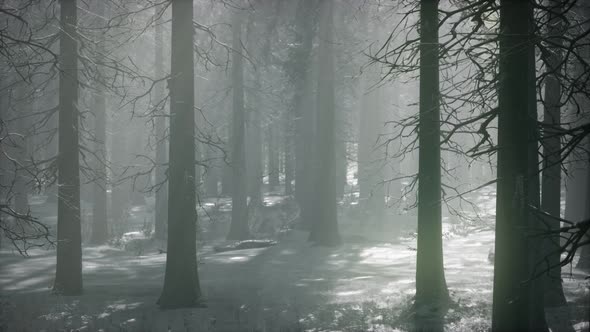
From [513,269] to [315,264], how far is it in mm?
13018

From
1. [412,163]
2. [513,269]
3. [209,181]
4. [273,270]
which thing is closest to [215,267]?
[273,270]

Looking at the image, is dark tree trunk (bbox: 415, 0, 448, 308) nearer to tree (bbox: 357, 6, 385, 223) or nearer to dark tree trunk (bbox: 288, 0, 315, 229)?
dark tree trunk (bbox: 288, 0, 315, 229)

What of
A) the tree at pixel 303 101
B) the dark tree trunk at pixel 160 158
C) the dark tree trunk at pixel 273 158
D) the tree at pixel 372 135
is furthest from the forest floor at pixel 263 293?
the dark tree trunk at pixel 273 158

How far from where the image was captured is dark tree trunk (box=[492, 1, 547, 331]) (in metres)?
8.23

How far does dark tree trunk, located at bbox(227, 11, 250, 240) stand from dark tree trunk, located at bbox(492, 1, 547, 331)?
1990 centimetres

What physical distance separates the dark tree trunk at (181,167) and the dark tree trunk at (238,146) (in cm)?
1385

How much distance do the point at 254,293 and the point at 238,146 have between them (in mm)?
14300

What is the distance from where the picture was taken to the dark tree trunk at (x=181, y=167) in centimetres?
1368

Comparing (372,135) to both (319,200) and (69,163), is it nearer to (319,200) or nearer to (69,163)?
(319,200)

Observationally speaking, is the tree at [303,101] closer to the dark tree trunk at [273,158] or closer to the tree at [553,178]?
the tree at [553,178]

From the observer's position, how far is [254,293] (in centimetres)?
1548

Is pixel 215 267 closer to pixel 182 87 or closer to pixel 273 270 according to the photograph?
pixel 273 270

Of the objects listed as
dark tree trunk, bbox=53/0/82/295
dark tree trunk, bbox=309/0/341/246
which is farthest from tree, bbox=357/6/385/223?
dark tree trunk, bbox=53/0/82/295

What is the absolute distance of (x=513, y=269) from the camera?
27.7 ft
